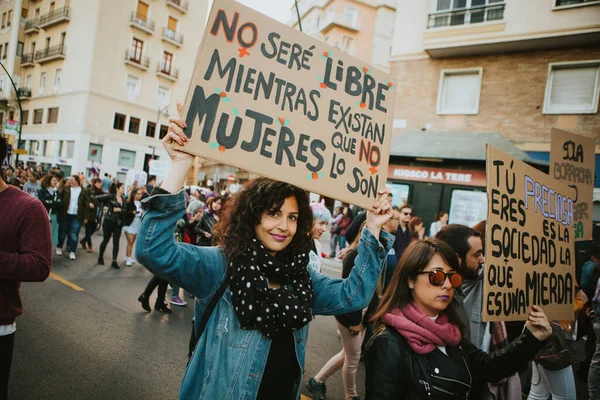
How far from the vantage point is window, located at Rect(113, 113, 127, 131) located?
32312mm

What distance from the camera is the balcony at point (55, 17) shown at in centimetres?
3218

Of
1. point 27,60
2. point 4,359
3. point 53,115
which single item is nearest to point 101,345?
point 4,359

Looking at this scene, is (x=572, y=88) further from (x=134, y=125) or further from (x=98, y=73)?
(x=134, y=125)

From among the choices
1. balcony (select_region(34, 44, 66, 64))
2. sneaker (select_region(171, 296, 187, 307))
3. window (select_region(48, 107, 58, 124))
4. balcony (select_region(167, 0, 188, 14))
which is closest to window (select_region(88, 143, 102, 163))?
window (select_region(48, 107, 58, 124))

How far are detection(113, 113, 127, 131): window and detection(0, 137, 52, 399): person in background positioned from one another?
3404 centimetres

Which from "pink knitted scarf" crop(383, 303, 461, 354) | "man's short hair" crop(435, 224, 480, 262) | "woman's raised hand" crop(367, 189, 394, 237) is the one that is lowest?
"pink knitted scarf" crop(383, 303, 461, 354)

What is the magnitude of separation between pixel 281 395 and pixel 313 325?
171 inches

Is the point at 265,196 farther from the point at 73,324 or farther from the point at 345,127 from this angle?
the point at 73,324

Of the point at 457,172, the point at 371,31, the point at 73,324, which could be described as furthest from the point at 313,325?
the point at 371,31

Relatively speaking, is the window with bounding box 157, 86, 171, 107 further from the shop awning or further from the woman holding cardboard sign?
the woman holding cardboard sign

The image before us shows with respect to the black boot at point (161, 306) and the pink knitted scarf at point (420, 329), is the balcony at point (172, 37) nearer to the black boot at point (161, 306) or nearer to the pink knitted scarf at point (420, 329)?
the black boot at point (161, 306)

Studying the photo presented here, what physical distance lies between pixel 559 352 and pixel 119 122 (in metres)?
35.6

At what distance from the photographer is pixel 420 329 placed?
190 cm

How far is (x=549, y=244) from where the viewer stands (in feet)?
8.27
